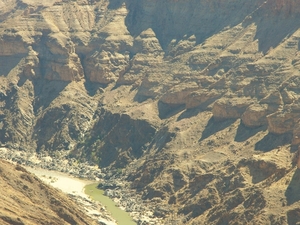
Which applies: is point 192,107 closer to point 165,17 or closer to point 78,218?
point 165,17

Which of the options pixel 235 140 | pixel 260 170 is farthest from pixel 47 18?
pixel 260 170

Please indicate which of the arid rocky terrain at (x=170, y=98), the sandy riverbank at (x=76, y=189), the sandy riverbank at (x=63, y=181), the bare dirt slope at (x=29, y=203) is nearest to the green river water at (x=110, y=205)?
the sandy riverbank at (x=76, y=189)

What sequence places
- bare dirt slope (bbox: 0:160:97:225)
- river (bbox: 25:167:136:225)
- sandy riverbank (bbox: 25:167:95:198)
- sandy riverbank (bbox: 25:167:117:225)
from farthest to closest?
sandy riverbank (bbox: 25:167:95:198) → river (bbox: 25:167:136:225) → sandy riverbank (bbox: 25:167:117:225) → bare dirt slope (bbox: 0:160:97:225)

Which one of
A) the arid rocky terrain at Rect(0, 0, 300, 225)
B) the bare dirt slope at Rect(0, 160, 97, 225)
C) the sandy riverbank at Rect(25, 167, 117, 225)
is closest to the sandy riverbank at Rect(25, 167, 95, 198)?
the sandy riverbank at Rect(25, 167, 117, 225)

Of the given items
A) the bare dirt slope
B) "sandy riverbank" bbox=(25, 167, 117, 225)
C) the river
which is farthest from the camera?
the river

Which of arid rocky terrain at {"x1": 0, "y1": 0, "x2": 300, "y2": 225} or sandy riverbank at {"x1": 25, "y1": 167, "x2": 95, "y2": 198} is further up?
arid rocky terrain at {"x1": 0, "y1": 0, "x2": 300, "y2": 225}

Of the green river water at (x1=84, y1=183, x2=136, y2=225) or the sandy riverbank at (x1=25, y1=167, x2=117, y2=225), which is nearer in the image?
the sandy riverbank at (x1=25, y1=167, x2=117, y2=225)

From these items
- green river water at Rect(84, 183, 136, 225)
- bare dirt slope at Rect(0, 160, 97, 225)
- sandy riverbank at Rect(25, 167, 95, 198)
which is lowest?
green river water at Rect(84, 183, 136, 225)

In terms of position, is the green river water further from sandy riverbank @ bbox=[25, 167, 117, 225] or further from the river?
sandy riverbank @ bbox=[25, 167, 117, 225]

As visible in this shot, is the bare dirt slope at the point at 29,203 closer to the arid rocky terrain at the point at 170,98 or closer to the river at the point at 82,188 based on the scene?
the arid rocky terrain at the point at 170,98
